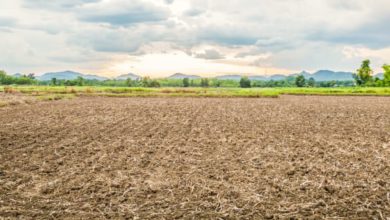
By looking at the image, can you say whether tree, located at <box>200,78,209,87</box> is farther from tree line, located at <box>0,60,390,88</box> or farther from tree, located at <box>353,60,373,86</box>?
tree, located at <box>353,60,373,86</box>

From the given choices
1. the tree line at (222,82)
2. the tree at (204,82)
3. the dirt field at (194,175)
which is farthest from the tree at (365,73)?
the dirt field at (194,175)

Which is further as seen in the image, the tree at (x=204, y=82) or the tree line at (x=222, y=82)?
the tree at (x=204, y=82)

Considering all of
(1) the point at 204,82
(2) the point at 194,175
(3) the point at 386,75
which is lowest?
(2) the point at 194,175

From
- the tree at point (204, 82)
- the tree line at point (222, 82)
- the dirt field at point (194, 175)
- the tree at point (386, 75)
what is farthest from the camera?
the tree at point (204, 82)

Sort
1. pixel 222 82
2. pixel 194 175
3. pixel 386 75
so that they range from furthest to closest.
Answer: pixel 222 82 → pixel 386 75 → pixel 194 175

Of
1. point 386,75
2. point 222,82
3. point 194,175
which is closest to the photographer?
point 194,175

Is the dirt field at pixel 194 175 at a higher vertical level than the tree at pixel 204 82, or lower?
lower

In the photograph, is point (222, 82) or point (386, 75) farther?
point (222, 82)

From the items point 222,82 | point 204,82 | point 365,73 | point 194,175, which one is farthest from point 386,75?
point 194,175

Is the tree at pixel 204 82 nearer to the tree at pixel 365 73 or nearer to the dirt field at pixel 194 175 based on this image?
the tree at pixel 365 73

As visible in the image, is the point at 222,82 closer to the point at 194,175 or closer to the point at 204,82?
the point at 204,82

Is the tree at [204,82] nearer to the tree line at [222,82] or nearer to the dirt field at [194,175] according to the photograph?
the tree line at [222,82]

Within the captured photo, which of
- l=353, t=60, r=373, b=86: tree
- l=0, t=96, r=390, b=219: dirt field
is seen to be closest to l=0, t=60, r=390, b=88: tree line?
l=353, t=60, r=373, b=86: tree

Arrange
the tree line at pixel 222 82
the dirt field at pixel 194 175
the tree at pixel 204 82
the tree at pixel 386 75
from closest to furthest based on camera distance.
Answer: the dirt field at pixel 194 175 < the tree at pixel 386 75 < the tree line at pixel 222 82 < the tree at pixel 204 82
